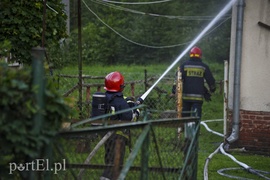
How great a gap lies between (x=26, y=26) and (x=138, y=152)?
487cm

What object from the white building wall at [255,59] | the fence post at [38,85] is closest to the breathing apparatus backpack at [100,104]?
the fence post at [38,85]

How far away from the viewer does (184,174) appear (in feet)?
17.7

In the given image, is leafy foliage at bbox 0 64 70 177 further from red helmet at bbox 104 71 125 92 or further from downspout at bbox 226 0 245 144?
downspout at bbox 226 0 245 144

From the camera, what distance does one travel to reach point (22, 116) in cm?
351

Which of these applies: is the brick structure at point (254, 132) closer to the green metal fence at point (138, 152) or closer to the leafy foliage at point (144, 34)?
the green metal fence at point (138, 152)

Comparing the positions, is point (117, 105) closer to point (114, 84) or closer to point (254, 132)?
point (114, 84)

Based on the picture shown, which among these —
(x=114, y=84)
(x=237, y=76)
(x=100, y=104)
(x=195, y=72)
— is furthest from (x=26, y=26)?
(x=237, y=76)

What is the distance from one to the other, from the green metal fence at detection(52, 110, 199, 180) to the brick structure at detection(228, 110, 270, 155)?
15.2 ft

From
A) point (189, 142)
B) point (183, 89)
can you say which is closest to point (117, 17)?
point (183, 89)

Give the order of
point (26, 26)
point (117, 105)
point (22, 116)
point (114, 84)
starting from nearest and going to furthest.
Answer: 1. point (22, 116)
2. point (117, 105)
3. point (114, 84)
4. point (26, 26)

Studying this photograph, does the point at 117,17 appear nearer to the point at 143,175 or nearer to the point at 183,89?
the point at 183,89

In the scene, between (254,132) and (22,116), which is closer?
(22,116)

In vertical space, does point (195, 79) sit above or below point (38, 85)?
below

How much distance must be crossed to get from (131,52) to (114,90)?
99.7 feet
